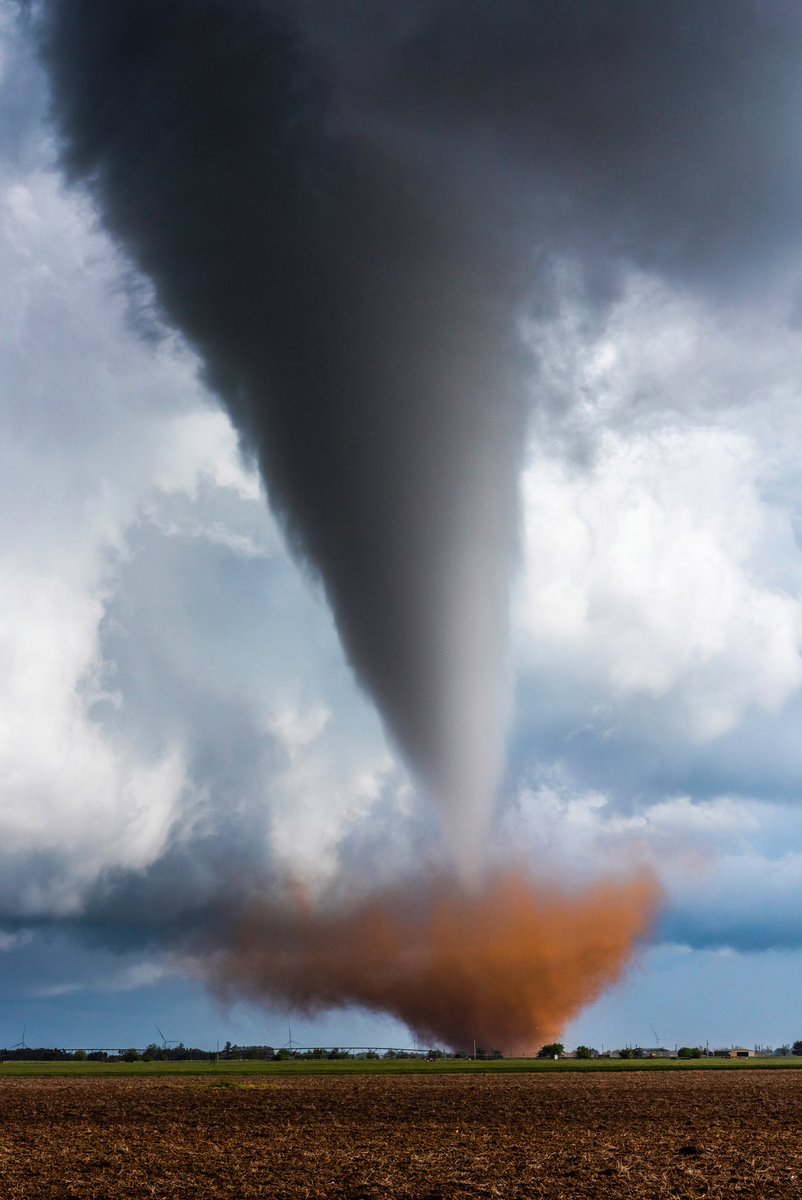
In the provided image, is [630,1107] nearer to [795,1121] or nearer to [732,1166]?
[795,1121]

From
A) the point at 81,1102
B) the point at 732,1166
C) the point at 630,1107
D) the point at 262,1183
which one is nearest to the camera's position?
the point at 262,1183

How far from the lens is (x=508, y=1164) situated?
36.3m

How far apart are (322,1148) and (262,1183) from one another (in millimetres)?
10080

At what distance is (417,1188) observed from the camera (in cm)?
3103

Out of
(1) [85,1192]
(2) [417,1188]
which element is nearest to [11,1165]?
(1) [85,1192]

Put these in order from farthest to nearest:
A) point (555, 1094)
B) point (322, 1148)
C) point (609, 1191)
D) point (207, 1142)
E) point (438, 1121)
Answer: point (555, 1094), point (438, 1121), point (207, 1142), point (322, 1148), point (609, 1191)

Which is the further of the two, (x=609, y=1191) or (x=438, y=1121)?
(x=438, y=1121)

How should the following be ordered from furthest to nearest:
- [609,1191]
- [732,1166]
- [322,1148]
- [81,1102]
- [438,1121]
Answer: [81,1102] → [438,1121] → [322,1148] → [732,1166] → [609,1191]

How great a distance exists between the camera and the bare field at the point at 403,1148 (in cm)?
3164

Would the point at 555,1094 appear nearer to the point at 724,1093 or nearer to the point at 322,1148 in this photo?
the point at 724,1093

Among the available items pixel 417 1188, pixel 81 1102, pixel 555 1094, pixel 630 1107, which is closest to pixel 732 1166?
pixel 417 1188

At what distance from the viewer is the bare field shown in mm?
31641

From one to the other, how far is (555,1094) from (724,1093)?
1464cm

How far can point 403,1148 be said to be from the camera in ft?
136
